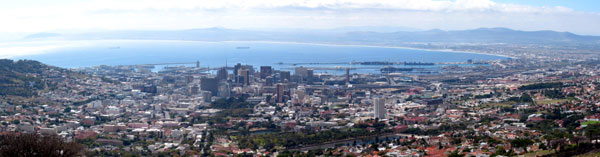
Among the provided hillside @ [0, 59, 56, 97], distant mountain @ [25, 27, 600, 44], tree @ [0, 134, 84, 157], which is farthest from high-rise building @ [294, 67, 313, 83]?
distant mountain @ [25, 27, 600, 44]

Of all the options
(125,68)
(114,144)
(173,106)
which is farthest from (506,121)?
(125,68)

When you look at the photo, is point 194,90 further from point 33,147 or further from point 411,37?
point 411,37

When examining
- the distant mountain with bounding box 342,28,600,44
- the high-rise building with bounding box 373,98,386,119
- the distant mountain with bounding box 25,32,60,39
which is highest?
the distant mountain with bounding box 25,32,60,39

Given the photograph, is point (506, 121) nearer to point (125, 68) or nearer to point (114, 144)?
point (114, 144)

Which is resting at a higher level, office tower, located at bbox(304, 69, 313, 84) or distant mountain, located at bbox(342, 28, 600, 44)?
distant mountain, located at bbox(342, 28, 600, 44)

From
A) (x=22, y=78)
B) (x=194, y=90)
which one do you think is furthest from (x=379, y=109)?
(x=22, y=78)

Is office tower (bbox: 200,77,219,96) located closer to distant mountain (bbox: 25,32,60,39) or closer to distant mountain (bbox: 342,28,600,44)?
distant mountain (bbox: 342,28,600,44)

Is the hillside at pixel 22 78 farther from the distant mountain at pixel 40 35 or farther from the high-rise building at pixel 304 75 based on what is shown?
the distant mountain at pixel 40 35

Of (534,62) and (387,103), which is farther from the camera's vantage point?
(534,62)
